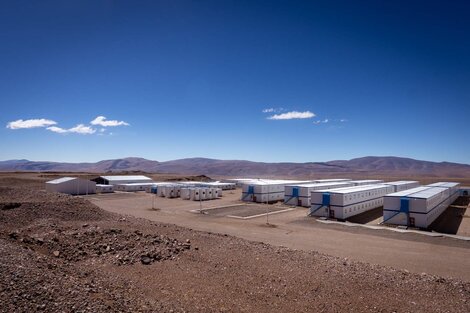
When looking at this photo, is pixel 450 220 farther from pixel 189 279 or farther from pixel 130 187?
pixel 130 187

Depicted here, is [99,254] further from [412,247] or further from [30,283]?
[412,247]

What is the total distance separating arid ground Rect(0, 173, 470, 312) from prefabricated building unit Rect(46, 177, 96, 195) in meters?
32.7

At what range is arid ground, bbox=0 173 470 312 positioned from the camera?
8.50 meters

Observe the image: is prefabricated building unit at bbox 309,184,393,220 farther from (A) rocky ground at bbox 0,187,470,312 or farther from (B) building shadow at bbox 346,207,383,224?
(A) rocky ground at bbox 0,187,470,312

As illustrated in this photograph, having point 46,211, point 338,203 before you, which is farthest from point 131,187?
point 338,203

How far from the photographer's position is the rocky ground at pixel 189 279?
8172mm

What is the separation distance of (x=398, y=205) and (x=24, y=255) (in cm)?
2696

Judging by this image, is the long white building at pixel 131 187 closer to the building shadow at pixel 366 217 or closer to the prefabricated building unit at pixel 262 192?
the prefabricated building unit at pixel 262 192

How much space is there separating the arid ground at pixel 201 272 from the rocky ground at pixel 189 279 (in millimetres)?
34

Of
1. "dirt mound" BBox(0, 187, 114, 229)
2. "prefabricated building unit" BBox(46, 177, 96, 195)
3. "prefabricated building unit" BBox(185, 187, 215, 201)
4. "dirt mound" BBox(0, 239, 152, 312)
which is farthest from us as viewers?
"prefabricated building unit" BBox(46, 177, 96, 195)

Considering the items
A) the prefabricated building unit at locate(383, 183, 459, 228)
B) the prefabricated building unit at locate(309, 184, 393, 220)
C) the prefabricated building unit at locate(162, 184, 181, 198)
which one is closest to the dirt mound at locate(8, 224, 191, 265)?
the prefabricated building unit at locate(309, 184, 393, 220)

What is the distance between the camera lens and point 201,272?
1205 cm

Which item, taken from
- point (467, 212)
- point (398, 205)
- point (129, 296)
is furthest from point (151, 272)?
point (467, 212)

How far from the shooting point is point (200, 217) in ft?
105
